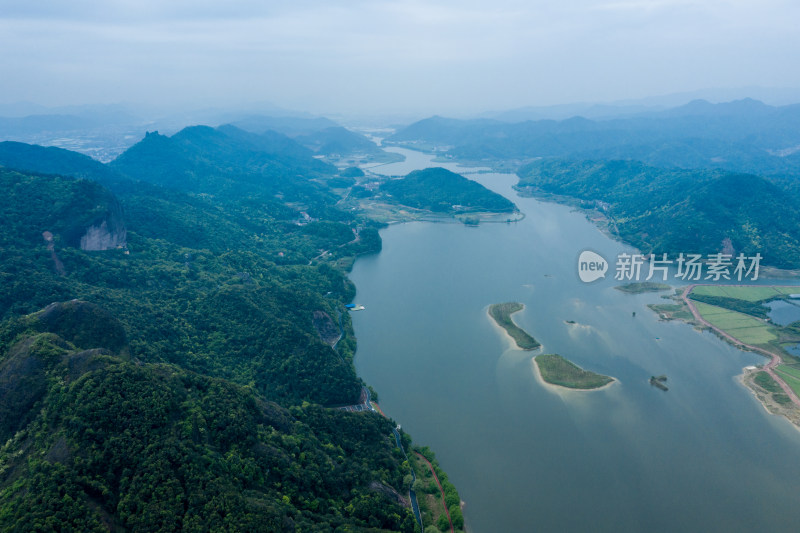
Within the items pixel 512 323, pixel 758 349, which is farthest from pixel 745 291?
pixel 512 323

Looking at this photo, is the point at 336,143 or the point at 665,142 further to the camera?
the point at 336,143

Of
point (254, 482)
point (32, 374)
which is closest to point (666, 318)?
point (254, 482)

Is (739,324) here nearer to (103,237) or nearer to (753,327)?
(753,327)

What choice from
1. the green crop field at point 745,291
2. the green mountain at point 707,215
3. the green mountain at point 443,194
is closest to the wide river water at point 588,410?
the green crop field at point 745,291

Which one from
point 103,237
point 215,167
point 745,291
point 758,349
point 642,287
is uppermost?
point 103,237

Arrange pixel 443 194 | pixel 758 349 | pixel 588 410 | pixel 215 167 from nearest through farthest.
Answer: pixel 588 410
pixel 758 349
pixel 443 194
pixel 215 167

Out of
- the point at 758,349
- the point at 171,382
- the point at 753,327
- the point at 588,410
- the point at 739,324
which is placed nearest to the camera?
the point at 171,382

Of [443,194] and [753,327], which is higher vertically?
[443,194]

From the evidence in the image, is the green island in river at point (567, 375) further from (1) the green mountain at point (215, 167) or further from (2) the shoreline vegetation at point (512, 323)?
(1) the green mountain at point (215, 167)
